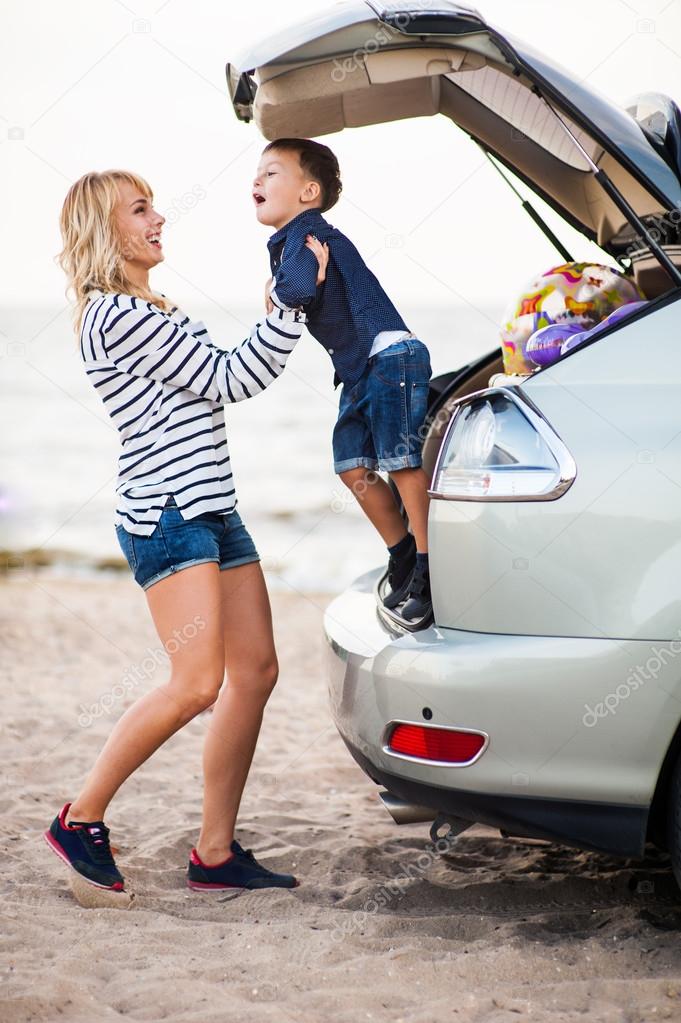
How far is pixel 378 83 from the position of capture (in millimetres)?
2609

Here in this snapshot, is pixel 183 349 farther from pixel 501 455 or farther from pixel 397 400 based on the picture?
pixel 501 455

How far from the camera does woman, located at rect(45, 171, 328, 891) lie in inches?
107

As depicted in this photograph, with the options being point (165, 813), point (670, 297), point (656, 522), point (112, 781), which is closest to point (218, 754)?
point (112, 781)

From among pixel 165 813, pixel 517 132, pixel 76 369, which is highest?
pixel 76 369

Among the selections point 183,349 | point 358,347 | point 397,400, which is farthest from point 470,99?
point 183,349

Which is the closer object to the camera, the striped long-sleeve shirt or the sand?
the sand

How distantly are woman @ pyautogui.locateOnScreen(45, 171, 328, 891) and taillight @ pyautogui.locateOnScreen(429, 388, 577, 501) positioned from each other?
606 mm

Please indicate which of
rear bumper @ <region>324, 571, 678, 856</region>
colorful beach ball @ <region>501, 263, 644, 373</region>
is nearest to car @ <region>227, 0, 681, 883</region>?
rear bumper @ <region>324, 571, 678, 856</region>

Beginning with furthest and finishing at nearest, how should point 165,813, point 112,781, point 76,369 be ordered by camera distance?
point 76,369 < point 165,813 < point 112,781

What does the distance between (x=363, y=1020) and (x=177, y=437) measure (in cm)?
151

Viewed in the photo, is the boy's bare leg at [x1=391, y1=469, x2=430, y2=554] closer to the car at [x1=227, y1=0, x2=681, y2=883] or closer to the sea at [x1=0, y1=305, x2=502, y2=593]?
the car at [x1=227, y1=0, x2=681, y2=883]

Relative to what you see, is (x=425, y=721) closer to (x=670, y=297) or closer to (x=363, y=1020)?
(x=363, y=1020)

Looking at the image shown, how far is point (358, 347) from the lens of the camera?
2855mm

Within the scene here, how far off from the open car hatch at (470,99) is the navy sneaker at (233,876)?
1986mm
